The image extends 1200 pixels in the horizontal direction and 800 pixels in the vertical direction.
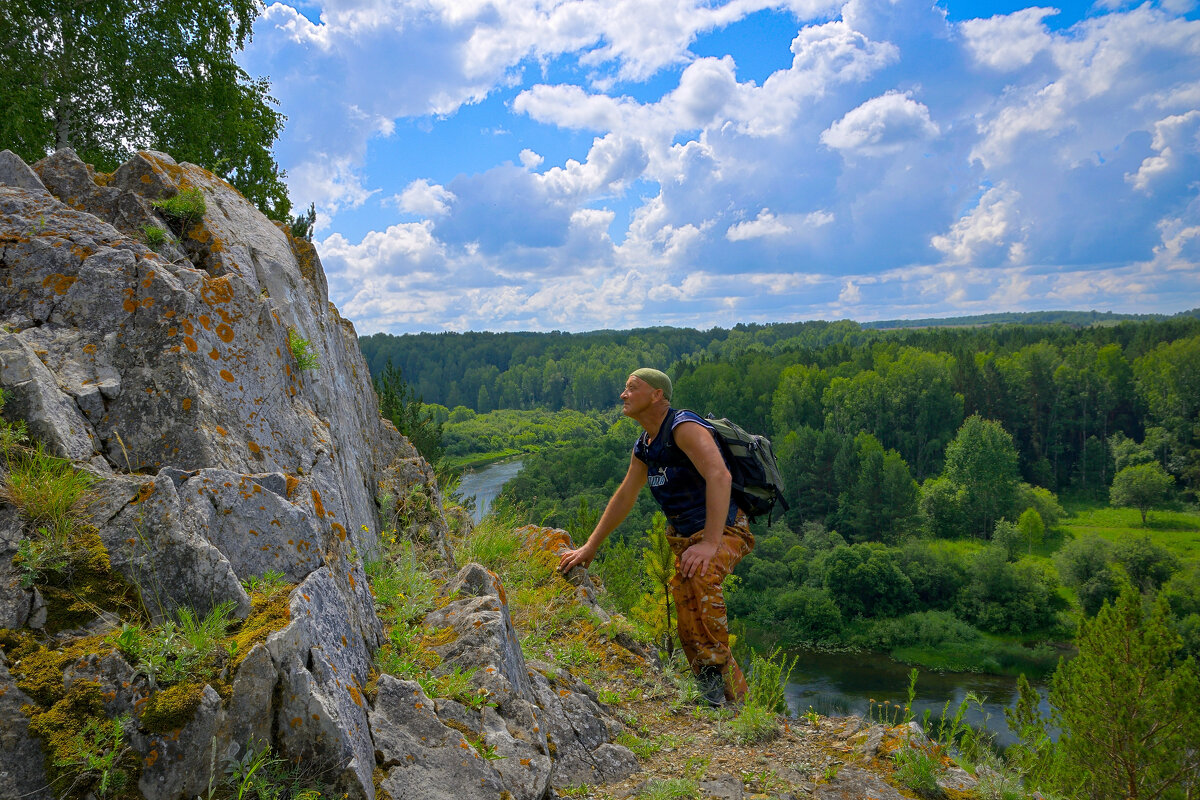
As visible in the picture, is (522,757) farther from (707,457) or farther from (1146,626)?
(1146,626)

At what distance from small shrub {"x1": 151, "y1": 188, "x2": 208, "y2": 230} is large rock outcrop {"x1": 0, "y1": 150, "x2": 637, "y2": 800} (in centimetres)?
4

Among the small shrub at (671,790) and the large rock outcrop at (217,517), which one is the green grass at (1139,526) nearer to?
the small shrub at (671,790)

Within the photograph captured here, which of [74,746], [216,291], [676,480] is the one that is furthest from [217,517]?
[676,480]

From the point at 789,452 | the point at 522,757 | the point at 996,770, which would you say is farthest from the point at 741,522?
the point at 789,452

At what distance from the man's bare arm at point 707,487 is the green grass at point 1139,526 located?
68.9m

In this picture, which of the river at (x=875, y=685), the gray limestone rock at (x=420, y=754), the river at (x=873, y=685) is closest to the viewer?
the gray limestone rock at (x=420, y=754)

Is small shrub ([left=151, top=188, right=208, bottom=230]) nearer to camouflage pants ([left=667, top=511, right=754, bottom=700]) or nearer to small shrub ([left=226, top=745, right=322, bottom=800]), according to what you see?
small shrub ([left=226, top=745, right=322, bottom=800])

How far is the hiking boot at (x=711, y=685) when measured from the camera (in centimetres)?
476

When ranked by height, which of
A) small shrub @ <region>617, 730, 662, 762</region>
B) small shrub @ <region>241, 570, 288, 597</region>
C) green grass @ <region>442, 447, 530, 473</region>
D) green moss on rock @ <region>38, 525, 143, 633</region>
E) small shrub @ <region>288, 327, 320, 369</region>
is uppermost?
small shrub @ <region>288, 327, 320, 369</region>

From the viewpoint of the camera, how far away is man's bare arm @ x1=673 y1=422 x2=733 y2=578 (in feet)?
14.7

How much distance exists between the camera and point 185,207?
4242mm

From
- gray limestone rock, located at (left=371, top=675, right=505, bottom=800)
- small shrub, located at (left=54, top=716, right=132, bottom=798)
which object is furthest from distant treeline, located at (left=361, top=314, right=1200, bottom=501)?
small shrub, located at (left=54, top=716, right=132, bottom=798)

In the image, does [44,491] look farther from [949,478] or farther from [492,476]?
[949,478]

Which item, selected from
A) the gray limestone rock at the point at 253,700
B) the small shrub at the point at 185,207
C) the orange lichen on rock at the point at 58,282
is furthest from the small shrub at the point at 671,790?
the small shrub at the point at 185,207
